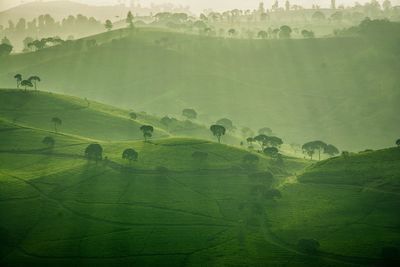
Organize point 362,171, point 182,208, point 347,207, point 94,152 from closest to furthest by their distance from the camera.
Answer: point 347,207
point 182,208
point 362,171
point 94,152

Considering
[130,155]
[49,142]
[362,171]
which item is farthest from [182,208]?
[49,142]

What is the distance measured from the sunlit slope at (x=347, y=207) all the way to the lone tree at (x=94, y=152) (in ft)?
207

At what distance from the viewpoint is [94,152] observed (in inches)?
6398

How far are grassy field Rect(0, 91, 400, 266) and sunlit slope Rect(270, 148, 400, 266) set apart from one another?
11.4 inches

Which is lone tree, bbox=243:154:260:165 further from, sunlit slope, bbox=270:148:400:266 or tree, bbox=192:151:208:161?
sunlit slope, bbox=270:148:400:266

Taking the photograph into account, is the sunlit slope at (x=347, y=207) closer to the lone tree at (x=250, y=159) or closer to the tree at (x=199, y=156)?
the lone tree at (x=250, y=159)

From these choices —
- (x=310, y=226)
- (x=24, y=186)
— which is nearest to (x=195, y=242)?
(x=310, y=226)

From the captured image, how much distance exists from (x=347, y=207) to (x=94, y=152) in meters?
84.9

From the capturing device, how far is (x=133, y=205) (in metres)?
134

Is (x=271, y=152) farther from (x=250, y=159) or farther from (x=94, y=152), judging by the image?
(x=94, y=152)

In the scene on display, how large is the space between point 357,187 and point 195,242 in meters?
56.5

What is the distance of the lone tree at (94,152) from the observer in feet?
532

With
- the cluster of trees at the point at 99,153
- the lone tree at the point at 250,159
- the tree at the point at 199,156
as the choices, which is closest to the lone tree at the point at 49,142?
the cluster of trees at the point at 99,153

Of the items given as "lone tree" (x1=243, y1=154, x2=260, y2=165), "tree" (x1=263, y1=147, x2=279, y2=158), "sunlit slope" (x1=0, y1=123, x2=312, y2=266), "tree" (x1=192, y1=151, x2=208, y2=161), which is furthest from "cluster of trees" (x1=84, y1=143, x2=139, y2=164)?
"tree" (x1=263, y1=147, x2=279, y2=158)
